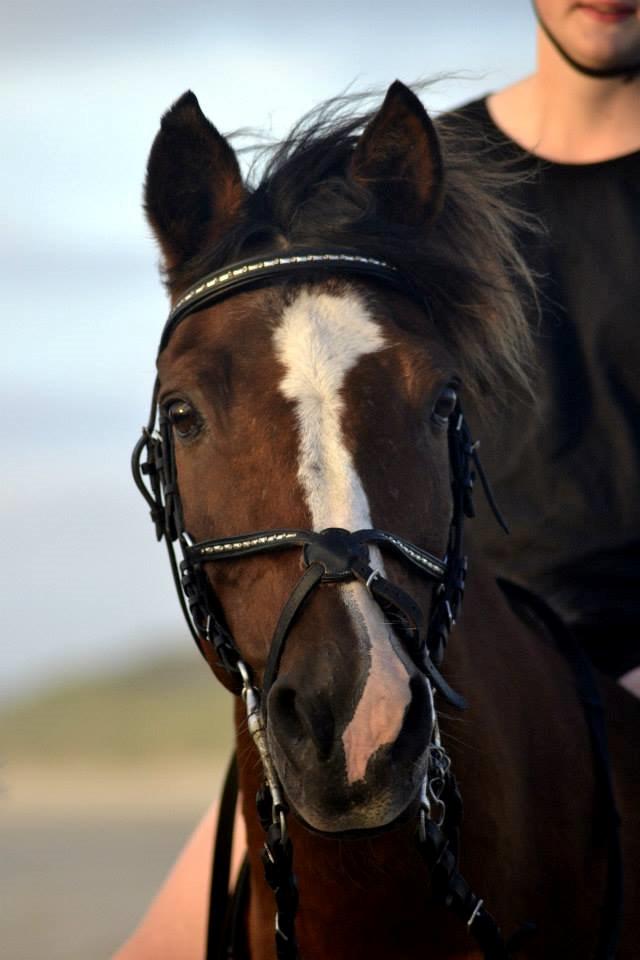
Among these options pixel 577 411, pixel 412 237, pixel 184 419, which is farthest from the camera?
pixel 577 411

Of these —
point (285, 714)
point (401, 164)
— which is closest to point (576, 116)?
point (401, 164)

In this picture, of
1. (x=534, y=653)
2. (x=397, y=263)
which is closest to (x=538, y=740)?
(x=534, y=653)

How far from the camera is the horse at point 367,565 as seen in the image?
2.40 metres

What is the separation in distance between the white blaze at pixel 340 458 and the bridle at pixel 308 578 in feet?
0.17

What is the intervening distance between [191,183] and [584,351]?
153 cm

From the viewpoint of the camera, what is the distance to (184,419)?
9.14 feet

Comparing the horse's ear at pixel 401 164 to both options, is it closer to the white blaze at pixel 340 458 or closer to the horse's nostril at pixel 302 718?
the white blaze at pixel 340 458

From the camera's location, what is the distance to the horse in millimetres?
2400

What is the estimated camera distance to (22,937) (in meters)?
11.5

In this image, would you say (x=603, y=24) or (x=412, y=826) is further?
(x=603, y=24)

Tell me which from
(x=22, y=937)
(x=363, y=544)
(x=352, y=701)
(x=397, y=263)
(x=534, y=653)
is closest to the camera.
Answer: (x=352, y=701)

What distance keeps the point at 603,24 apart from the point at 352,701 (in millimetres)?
2531

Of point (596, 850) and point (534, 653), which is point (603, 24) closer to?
point (534, 653)

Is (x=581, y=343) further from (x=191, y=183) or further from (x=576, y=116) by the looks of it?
(x=191, y=183)
